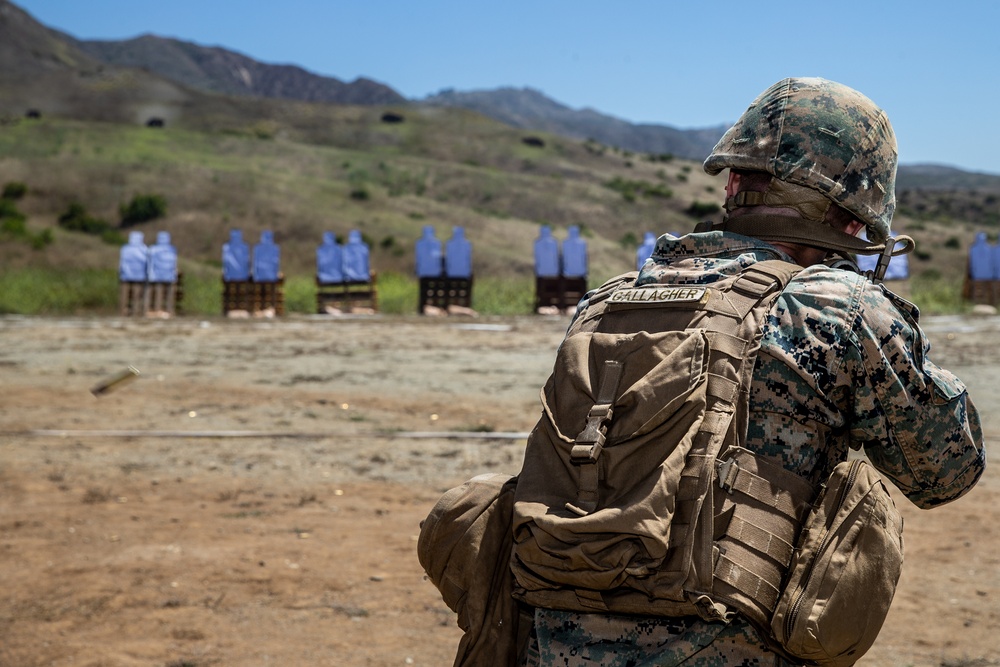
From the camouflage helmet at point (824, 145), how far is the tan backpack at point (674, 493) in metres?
0.26

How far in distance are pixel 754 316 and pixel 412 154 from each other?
70349 mm

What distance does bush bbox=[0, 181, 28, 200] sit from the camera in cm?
4525

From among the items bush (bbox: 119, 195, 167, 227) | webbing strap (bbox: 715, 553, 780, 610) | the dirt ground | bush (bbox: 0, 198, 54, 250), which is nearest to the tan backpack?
webbing strap (bbox: 715, 553, 780, 610)

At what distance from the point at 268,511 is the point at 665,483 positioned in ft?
16.8

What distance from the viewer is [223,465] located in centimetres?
779

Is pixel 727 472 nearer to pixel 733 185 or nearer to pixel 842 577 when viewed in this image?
pixel 842 577

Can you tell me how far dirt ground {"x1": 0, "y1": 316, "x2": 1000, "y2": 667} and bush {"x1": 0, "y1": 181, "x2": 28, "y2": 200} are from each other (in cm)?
3487

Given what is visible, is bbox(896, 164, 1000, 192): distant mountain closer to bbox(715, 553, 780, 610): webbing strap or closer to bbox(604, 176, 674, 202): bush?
bbox(604, 176, 674, 202): bush

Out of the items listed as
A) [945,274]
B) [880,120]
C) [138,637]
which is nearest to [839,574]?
[880,120]

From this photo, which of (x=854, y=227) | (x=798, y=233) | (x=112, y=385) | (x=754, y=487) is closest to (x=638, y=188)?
(x=112, y=385)

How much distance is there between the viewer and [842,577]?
1788mm

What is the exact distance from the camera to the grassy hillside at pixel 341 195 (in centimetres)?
4047

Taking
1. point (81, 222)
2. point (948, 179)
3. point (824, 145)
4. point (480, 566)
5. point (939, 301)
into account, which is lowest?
point (81, 222)

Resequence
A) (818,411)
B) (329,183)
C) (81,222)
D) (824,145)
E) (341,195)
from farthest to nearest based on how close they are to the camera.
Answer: (329,183), (341,195), (81,222), (824,145), (818,411)
